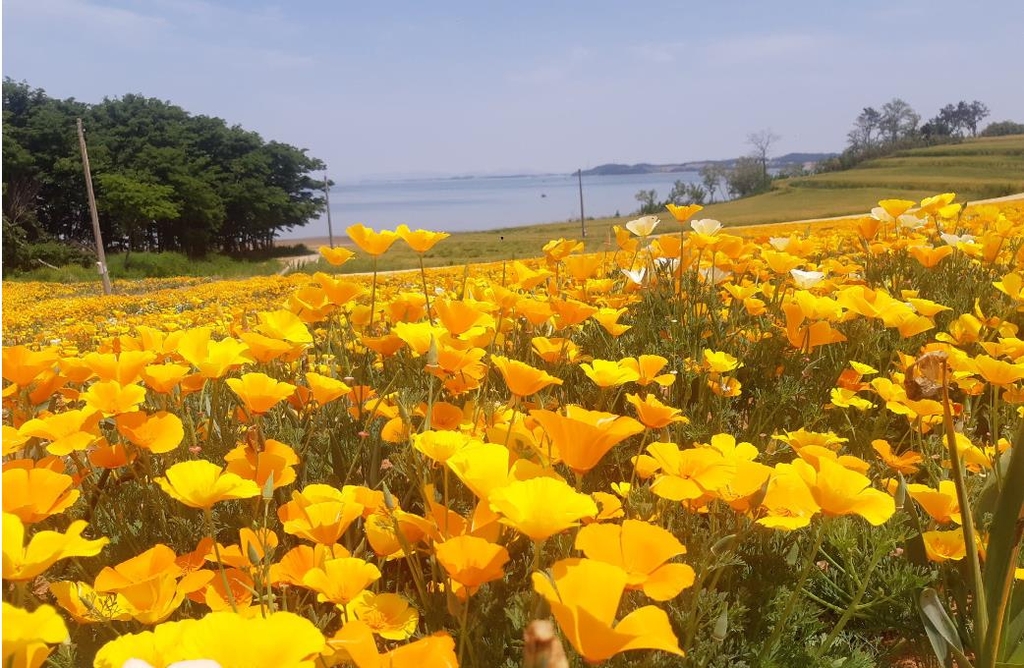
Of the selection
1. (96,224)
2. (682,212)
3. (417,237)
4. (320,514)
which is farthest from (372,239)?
(96,224)

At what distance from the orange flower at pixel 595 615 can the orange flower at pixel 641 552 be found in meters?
0.13

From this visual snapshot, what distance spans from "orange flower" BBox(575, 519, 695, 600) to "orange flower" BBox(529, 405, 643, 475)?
0.12m

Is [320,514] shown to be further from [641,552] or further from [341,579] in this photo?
[641,552]

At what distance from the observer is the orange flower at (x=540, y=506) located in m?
0.70

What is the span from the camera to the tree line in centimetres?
3519

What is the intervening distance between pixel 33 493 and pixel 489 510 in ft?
1.90

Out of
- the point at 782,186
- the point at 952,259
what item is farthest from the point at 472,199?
the point at 952,259

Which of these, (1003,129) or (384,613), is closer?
(384,613)

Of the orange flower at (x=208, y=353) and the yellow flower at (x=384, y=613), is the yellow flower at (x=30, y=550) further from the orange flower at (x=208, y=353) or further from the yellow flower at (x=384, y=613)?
the orange flower at (x=208, y=353)

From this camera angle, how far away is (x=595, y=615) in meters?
0.58

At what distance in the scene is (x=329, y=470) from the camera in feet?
5.03

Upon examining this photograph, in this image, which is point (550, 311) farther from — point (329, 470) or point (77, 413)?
point (77, 413)

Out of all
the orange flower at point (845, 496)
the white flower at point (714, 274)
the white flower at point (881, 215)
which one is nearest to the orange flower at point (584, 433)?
the orange flower at point (845, 496)

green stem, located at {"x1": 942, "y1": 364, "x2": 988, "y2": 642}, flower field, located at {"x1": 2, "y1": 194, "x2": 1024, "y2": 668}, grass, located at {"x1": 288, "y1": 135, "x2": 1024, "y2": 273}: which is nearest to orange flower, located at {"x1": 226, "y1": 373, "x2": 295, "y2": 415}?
flower field, located at {"x1": 2, "y1": 194, "x2": 1024, "y2": 668}
